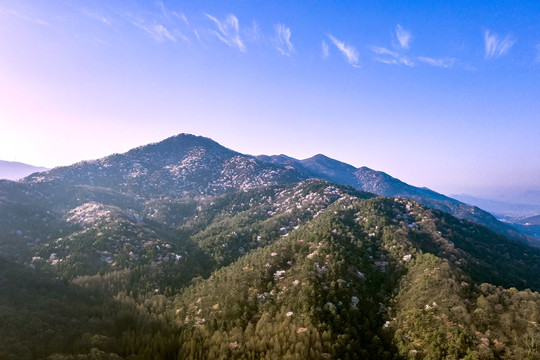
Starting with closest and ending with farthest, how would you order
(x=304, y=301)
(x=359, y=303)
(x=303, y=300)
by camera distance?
(x=304, y=301) < (x=303, y=300) < (x=359, y=303)

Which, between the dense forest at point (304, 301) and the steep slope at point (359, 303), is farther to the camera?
the dense forest at point (304, 301)

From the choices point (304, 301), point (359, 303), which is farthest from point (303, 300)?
point (359, 303)

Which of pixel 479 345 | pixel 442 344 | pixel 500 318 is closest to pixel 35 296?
pixel 442 344

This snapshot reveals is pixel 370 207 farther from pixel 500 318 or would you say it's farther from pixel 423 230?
pixel 500 318

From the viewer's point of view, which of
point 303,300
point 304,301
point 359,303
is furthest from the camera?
point 359,303

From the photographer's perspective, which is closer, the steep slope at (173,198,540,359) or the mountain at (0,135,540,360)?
the steep slope at (173,198,540,359)

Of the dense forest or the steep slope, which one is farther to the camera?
the dense forest

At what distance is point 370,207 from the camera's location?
193125 millimetres

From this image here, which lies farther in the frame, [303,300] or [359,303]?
[359,303]

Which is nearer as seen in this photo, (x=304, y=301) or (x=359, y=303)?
(x=304, y=301)

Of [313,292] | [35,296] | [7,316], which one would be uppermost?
[313,292]

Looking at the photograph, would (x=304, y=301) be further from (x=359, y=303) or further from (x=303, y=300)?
(x=359, y=303)

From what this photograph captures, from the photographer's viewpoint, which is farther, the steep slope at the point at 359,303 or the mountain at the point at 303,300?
the mountain at the point at 303,300

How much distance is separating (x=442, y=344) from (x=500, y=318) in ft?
64.1
